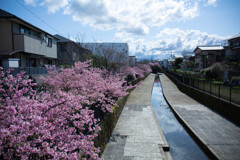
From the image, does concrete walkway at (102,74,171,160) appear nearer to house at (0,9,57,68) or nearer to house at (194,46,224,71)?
house at (0,9,57,68)

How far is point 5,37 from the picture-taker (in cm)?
1518

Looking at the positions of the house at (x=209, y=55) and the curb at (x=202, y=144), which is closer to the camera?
the curb at (x=202, y=144)

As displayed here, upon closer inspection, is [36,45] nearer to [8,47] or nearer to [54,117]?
[8,47]

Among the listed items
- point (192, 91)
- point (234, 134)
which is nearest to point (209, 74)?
point (192, 91)

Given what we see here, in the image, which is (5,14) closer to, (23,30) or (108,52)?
(23,30)

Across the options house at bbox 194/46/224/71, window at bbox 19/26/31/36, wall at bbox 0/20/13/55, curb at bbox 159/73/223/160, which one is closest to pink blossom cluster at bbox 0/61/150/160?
curb at bbox 159/73/223/160

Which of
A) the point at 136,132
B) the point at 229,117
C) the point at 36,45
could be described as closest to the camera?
the point at 136,132

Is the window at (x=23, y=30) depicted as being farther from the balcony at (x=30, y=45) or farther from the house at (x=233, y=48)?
the house at (x=233, y=48)

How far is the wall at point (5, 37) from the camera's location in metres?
15.0

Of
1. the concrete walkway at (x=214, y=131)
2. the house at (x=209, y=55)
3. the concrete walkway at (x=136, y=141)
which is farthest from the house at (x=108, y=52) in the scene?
the house at (x=209, y=55)

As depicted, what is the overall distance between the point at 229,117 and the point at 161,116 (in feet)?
12.6

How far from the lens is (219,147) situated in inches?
221

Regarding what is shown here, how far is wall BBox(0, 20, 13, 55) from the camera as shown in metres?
15.0

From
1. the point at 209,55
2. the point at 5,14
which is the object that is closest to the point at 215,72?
the point at 209,55
